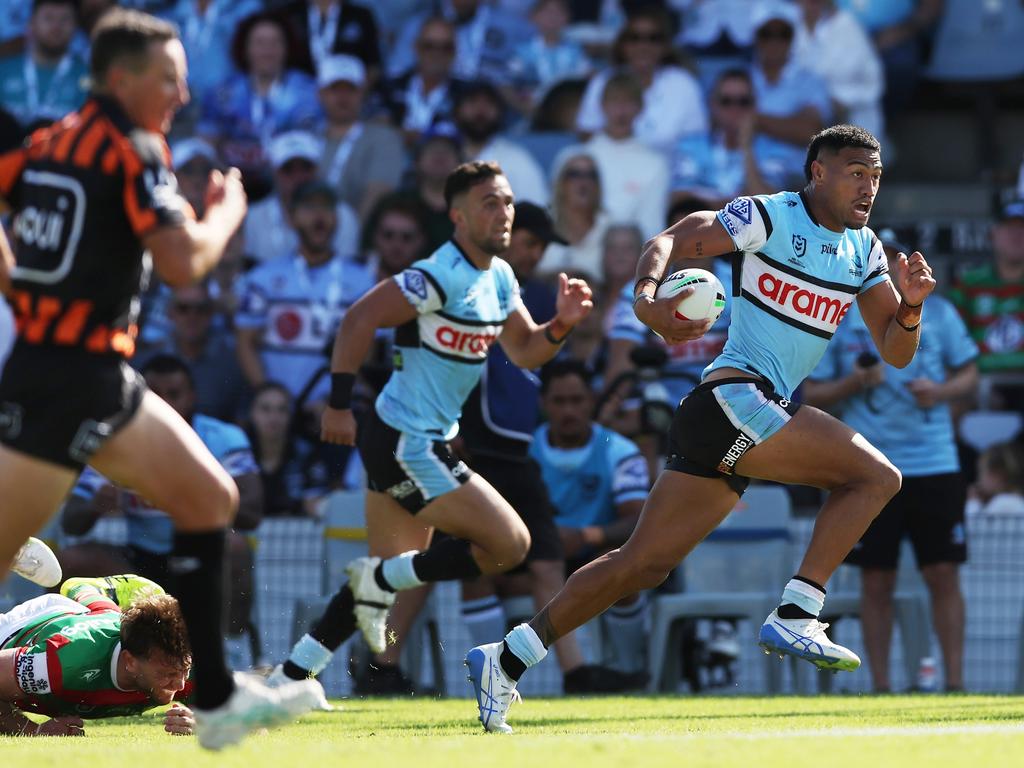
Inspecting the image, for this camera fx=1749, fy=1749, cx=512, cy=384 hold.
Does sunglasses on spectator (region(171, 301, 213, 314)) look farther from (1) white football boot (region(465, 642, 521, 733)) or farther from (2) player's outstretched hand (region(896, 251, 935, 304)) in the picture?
(2) player's outstretched hand (region(896, 251, 935, 304))

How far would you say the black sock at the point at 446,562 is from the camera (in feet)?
28.5

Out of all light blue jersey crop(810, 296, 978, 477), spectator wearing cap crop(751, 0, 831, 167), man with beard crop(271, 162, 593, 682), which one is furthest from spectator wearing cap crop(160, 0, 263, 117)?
man with beard crop(271, 162, 593, 682)

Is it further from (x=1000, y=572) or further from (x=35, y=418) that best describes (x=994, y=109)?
(x=35, y=418)

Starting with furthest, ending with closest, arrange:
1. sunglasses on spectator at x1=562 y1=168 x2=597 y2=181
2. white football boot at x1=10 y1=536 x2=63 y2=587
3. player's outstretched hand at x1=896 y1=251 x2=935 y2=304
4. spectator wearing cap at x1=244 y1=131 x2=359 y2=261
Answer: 1. spectator wearing cap at x1=244 y1=131 x2=359 y2=261
2. sunglasses on spectator at x1=562 y1=168 x2=597 y2=181
3. white football boot at x1=10 y1=536 x2=63 y2=587
4. player's outstretched hand at x1=896 y1=251 x2=935 y2=304

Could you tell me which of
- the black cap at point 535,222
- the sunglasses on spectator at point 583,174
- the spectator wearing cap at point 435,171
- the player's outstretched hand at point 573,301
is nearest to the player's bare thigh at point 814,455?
the player's outstretched hand at point 573,301

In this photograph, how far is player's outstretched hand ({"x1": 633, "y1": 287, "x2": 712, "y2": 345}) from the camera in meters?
6.84

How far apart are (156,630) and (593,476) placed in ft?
15.9

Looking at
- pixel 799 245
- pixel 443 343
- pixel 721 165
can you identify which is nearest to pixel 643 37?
pixel 721 165

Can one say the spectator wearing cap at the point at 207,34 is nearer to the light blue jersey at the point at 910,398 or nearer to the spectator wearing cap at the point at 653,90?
the spectator wearing cap at the point at 653,90

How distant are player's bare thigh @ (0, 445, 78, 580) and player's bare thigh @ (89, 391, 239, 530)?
17cm

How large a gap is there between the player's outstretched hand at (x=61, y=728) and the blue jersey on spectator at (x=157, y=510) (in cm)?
381

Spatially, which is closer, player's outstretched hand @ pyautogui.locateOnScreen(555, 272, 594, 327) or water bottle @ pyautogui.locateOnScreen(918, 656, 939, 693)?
player's outstretched hand @ pyautogui.locateOnScreen(555, 272, 594, 327)

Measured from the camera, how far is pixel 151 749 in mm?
6219

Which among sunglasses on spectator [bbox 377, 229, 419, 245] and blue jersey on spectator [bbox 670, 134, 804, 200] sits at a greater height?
blue jersey on spectator [bbox 670, 134, 804, 200]
